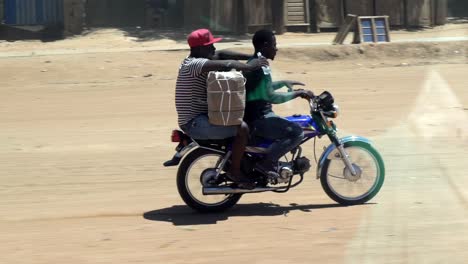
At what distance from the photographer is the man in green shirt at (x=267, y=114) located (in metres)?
7.71

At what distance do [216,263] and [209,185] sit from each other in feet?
4.60

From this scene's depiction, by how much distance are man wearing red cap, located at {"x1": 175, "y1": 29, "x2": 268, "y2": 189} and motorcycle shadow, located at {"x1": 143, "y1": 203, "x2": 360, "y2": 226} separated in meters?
0.35

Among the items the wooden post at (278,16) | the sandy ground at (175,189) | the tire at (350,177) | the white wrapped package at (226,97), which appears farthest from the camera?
the wooden post at (278,16)

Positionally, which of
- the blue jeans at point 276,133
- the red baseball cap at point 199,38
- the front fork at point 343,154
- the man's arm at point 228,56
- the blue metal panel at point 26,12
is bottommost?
the front fork at point 343,154

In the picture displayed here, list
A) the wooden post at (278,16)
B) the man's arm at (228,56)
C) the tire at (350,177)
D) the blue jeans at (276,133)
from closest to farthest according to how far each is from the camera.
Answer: the blue jeans at (276,133) → the man's arm at (228,56) → the tire at (350,177) → the wooden post at (278,16)

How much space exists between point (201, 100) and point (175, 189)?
1542mm

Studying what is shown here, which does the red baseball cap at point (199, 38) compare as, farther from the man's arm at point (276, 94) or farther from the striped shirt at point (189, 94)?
the man's arm at point (276, 94)

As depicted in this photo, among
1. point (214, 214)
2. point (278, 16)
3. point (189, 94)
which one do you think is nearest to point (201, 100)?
point (189, 94)

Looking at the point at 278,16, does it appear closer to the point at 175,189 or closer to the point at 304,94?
the point at 175,189

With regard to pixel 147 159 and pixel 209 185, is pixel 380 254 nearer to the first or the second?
pixel 209 185

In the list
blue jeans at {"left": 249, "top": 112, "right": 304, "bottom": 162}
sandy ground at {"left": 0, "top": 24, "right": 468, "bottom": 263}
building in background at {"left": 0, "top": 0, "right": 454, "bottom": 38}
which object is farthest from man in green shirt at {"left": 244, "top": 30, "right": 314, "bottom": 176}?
building in background at {"left": 0, "top": 0, "right": 454, "bottom": 38}

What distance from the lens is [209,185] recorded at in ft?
25.8

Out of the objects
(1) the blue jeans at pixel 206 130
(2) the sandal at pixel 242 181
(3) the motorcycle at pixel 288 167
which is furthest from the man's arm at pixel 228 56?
(2) the sandal at pixel 242 181

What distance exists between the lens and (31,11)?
2559cm
